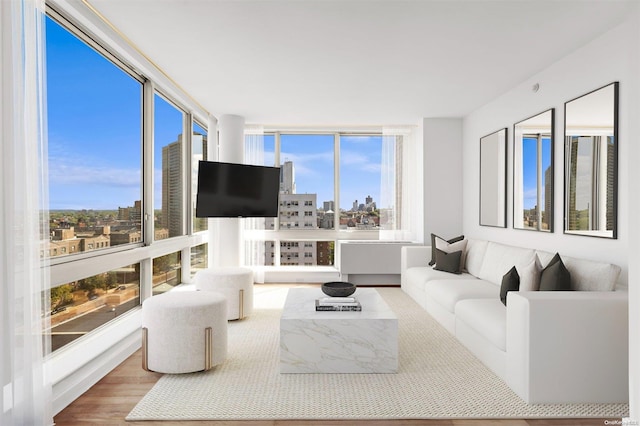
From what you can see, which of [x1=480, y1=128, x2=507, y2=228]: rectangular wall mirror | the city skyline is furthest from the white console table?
the city skyline

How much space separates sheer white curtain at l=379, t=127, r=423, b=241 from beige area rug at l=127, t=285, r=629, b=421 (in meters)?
3.57

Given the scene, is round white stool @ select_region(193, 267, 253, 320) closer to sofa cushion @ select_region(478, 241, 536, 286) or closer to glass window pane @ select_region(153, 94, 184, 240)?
glass window pane @ select_region(153, 94, 184, 240)

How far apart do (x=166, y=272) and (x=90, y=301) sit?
6.20 ft

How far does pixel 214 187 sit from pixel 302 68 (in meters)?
2.15

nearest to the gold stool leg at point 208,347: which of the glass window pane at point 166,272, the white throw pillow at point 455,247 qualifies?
the glass window pane at point 166,272

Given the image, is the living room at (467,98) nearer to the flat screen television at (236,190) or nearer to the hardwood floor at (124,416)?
the hardwood floor at (124,416)

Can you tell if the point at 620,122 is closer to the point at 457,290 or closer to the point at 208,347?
the point at 457,290

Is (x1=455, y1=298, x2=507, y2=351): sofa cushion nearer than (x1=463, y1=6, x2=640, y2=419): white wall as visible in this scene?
No

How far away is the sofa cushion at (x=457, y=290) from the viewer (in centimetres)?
416

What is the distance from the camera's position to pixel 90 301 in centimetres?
372

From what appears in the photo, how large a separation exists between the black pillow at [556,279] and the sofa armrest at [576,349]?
0.52 m

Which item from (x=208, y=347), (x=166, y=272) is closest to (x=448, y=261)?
(x=208, y=347)

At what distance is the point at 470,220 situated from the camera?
643 centimetres

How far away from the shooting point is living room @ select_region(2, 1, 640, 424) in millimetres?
3023
